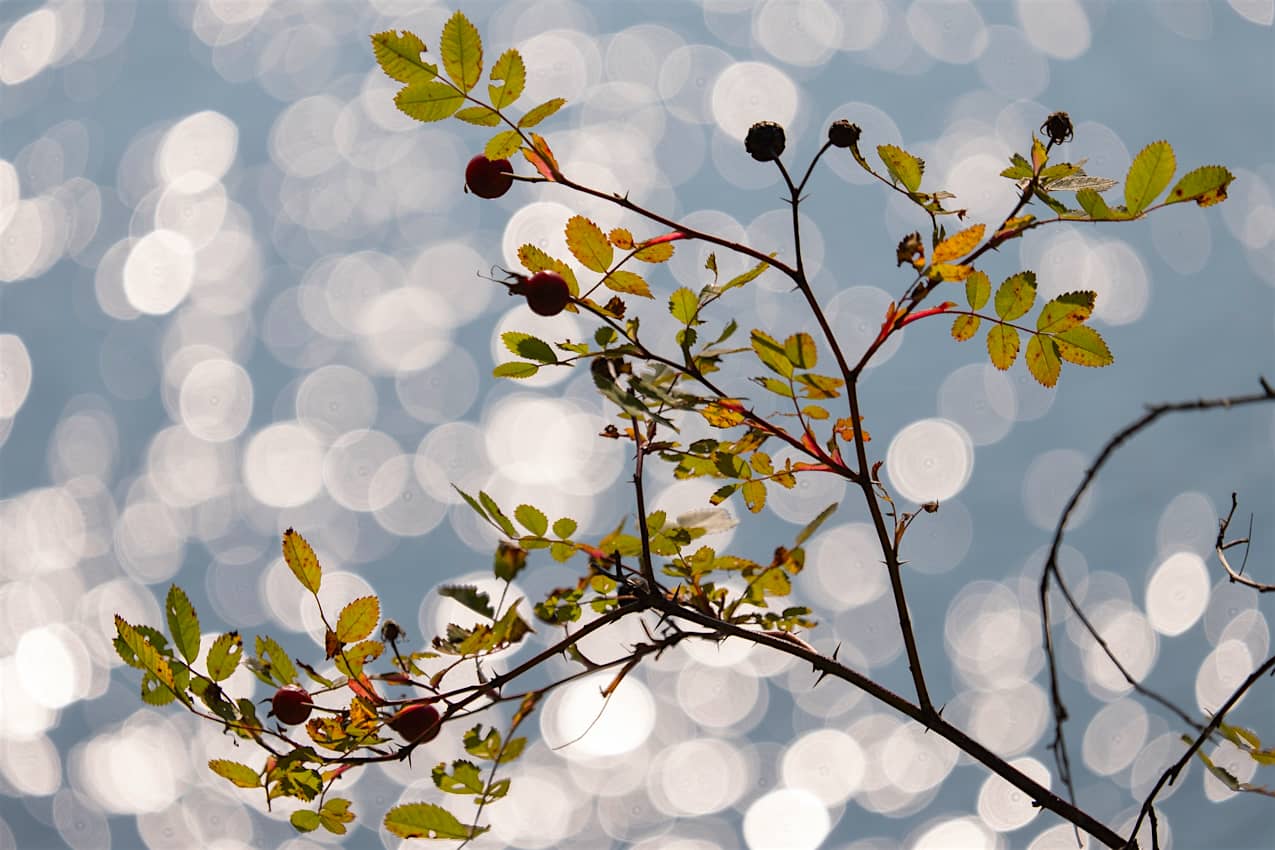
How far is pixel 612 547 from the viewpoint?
1.97 feet

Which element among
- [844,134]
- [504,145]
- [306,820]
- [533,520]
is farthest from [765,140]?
[306,820]

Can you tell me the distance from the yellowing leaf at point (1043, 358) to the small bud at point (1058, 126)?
4.6 inches

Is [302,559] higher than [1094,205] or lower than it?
lower

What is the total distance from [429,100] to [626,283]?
0.16 m

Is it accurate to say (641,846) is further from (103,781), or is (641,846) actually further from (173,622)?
(173,622)

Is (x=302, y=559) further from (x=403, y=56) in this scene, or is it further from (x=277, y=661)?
(x=403, y=56)

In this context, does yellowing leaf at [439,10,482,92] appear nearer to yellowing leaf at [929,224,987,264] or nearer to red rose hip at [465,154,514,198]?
red rose hip at [465,154,514,198]

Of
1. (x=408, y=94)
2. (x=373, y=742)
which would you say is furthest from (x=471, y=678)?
(x=408, y=94)

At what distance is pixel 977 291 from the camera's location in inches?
25.9

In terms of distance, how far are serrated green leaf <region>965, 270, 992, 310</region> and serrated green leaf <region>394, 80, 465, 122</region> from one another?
1.06 feet

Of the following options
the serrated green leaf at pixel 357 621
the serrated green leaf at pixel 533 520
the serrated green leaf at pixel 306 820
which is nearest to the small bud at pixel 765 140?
the serrated green leaf at pixel 533 520

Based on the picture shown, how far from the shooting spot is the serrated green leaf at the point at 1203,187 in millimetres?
601

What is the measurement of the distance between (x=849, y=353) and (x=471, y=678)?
342 cm

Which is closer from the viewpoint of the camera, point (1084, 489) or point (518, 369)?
point (1084, 489)
